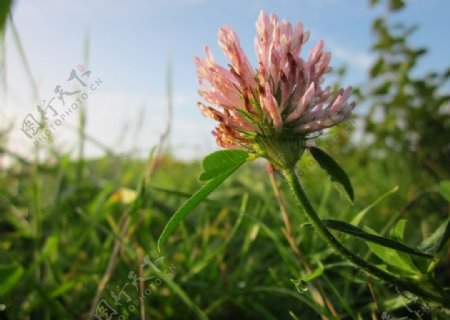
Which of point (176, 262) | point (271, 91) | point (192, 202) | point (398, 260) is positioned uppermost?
point (271, 91)

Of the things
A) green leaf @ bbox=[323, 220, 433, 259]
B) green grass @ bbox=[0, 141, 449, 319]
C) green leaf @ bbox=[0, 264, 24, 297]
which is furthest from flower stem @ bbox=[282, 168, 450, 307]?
green leaf @ bbox=[0, 264, 24, 297]

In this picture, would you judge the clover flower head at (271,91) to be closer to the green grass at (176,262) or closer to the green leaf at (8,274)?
the green grass at (176,262)

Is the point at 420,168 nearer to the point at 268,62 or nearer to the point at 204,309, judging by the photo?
the point at 204,309

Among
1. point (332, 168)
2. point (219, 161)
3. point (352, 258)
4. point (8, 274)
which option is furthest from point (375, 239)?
point (8, 274)

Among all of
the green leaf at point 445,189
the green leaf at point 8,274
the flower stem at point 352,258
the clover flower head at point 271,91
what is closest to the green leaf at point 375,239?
the flower stem at point 352,258

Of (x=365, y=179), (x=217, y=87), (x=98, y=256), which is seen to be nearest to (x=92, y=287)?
(x=98, y=256)

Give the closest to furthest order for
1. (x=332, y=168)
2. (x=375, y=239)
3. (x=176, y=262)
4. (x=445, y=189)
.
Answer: (x=375, y=239)
(x=332, y=168)
(x=445, y=189)
(x=176, y=262)

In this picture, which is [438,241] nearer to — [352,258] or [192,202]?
[352,258]
